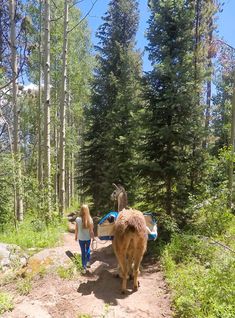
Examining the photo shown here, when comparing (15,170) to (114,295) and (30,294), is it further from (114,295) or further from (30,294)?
(114,295)

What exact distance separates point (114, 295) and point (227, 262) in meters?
2.25

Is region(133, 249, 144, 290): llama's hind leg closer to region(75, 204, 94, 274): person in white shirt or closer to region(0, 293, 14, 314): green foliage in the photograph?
region(75, 204, 94, 274): person in white shirt

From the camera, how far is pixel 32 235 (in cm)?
1021

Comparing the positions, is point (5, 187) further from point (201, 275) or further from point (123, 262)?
point (201, 275)

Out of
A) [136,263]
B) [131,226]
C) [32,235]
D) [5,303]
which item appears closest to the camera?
[5,303]

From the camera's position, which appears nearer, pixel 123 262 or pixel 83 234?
pixel 123 262

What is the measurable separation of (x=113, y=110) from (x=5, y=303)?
34.9 feet

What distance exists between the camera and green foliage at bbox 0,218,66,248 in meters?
9.58

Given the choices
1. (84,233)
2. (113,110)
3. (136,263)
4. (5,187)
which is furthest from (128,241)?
(113,110)

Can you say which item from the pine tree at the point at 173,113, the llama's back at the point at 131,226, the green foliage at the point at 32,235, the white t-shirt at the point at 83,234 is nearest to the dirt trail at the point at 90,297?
the white t-shirt at the point at 83,234

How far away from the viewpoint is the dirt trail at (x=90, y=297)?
5.85 meters

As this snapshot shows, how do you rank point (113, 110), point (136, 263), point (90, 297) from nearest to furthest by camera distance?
point (90, 297) < point (136, 263) < point (113, 110)

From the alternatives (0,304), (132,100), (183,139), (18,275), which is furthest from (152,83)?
(0,304)

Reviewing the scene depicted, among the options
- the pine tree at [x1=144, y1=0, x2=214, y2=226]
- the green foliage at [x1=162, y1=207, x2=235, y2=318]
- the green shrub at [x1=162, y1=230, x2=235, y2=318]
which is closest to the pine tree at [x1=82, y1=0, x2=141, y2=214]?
the pine tree at [x1=144, y1=0, x2=214, y2=226]
